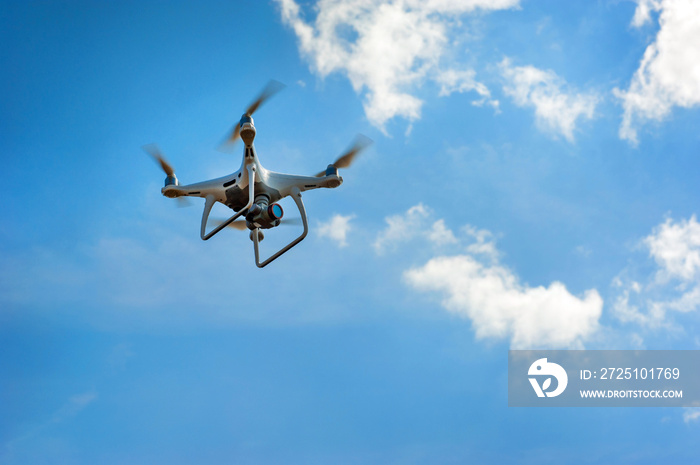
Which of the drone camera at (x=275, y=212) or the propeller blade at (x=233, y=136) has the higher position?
the propeller blade at (x=233, y=136)

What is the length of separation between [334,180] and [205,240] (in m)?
8.73

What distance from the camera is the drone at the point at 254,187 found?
1547 inches

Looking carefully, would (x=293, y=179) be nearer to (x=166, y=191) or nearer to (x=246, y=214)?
(x=246, y=214)

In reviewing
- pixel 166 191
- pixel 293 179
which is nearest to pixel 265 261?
pixel 293 179

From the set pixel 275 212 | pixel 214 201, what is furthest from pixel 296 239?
pixel 214 201

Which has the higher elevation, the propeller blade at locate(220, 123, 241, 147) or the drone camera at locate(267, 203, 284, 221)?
the propeller blade at locate(220, 123, 241, 147)

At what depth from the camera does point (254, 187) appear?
4059cm

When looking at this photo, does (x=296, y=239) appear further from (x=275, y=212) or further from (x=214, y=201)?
(x=214, y=201)

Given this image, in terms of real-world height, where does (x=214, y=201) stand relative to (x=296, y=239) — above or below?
above

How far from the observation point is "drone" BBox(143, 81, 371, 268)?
1547 inches

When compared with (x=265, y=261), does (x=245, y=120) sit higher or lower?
higher

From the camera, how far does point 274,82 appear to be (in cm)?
3859

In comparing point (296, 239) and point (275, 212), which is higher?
point (275, 212)

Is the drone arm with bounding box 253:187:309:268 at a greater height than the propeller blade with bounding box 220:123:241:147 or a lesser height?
lesser
